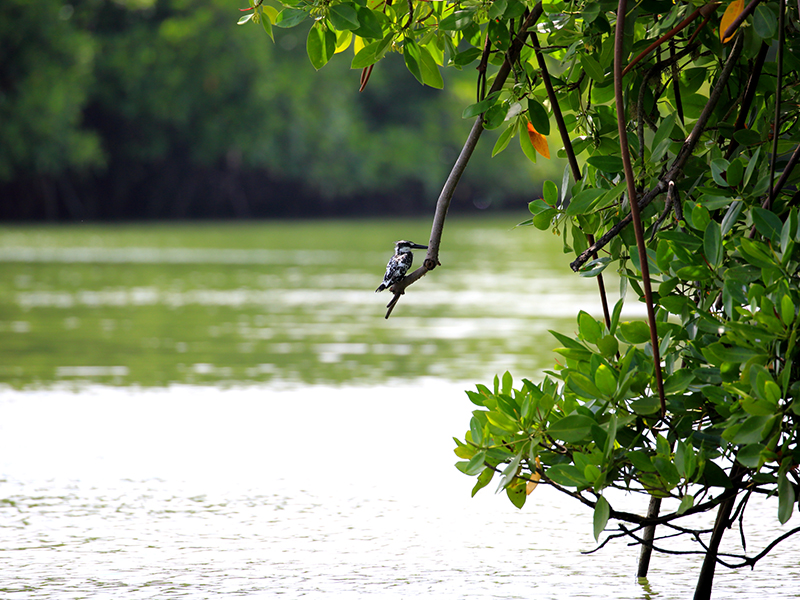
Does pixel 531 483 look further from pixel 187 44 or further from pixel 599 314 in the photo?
pixel 187 44

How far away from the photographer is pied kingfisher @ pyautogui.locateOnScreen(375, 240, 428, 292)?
101 inches

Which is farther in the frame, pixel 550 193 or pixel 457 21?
pixel 550 193

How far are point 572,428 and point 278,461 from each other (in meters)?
2.51

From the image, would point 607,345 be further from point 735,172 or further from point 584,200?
point 735,172

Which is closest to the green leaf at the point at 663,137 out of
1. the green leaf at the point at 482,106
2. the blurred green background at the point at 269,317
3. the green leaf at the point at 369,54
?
the green leaf at the point at 482,106

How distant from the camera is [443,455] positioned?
4.84m

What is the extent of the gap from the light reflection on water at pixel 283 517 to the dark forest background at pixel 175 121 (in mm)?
26817

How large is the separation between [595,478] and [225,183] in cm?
3779

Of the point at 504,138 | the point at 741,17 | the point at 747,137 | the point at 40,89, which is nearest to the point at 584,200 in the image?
the point at 504,138

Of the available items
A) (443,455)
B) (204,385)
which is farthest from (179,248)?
(443,455)

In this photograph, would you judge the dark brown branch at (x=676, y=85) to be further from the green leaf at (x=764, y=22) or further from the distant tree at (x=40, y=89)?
the distant tree at (x=40, y=89)

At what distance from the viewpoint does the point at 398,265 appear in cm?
262

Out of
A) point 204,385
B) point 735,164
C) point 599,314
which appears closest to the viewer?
point 735,164

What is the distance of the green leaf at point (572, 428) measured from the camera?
237 cm
